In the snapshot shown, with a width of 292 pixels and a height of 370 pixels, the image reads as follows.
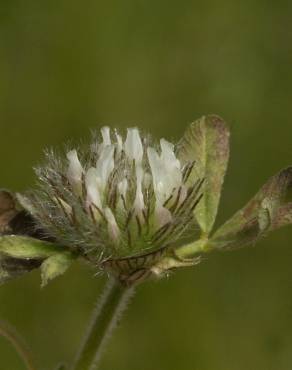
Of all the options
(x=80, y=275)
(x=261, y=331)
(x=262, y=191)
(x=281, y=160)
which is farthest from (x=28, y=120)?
(x=262, y=191)

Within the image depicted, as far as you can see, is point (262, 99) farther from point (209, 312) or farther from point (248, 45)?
point (209, 312)

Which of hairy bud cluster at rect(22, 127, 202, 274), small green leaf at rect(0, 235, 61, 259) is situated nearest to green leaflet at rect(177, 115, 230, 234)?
hairy bud cluster at rect(22, 127, 202, 274)

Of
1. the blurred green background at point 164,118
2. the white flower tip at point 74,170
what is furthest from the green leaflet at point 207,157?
the blurred green background at point 164,118

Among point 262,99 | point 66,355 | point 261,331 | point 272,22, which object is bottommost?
point 261,331

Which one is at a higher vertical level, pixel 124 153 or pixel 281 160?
pixel 124 153

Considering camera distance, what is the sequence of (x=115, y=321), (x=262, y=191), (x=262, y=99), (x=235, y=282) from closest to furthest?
(x=115, y=321) → (x=262, y=191) → (x=235, y=282) → (x=262, y=99)

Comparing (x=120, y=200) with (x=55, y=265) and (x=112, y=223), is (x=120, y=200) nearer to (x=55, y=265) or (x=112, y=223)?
(x=112, y=223)

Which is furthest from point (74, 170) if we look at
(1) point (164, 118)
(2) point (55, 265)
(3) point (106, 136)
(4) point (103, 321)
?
(1) point (164, 118)
